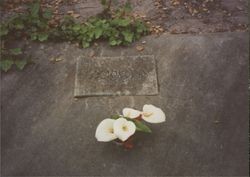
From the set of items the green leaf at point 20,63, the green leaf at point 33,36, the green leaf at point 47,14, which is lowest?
the green leaf at point 20,63

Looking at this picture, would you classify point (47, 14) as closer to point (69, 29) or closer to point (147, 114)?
point (69, 29)

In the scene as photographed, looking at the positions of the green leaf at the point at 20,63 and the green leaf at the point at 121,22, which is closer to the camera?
the green leaf at the point at 20,63

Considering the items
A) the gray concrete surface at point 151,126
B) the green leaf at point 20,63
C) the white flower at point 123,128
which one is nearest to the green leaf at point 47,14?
the gray concrete surface at point 151,126

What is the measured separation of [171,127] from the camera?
169 inches

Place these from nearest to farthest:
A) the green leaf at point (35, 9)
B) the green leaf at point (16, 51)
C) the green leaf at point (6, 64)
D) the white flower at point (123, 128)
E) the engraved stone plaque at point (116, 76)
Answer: the white flower at point (123, 128) → the engraved stone plaque at point (116, 76) → the green leaf at point (6, 64) → the green leaf at point (16, 51) → the green leaf at point (35, 9)

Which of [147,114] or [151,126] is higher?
[147,114]

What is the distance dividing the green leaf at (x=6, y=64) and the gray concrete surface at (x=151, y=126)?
111mm

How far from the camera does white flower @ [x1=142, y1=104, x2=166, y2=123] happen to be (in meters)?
4.13

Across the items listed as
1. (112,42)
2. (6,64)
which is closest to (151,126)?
(112,42)

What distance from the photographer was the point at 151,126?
14.1 ft

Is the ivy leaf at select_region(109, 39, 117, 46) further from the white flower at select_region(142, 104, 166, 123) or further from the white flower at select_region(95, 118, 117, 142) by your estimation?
the white flower at select_region(95, 118, 117, 142)

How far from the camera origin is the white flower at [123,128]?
12.8 feet

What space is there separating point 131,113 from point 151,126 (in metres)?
0.30

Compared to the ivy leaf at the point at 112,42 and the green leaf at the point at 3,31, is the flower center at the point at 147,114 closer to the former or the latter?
the ivy leaf at the point at 112,42
